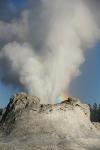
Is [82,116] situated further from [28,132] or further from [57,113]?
[28,132]

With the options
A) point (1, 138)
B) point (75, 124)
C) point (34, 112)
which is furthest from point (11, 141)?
point (75, 124)

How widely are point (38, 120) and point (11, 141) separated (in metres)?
4.90

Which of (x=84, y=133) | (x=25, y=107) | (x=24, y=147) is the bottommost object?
(x=24, y=147)

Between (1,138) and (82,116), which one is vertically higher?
(82,116)

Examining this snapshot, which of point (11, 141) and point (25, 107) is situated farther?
point (25, 107)

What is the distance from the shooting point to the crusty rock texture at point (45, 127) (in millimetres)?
38969

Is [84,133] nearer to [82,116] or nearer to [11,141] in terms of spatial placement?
[82,116]

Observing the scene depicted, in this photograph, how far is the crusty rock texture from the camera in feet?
128

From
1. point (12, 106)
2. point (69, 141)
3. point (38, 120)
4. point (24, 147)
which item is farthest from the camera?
point (12, 106)

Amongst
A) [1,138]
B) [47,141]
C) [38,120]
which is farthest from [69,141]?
[1,138]

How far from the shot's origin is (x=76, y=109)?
153 feet

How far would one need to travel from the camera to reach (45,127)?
42.7 m

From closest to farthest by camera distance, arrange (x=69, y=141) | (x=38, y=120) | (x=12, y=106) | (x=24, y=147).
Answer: (x=24, y=147) < (x=69, y=141) < (x=38, y=120) < (x=12, y=106)

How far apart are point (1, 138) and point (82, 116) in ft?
36.6
